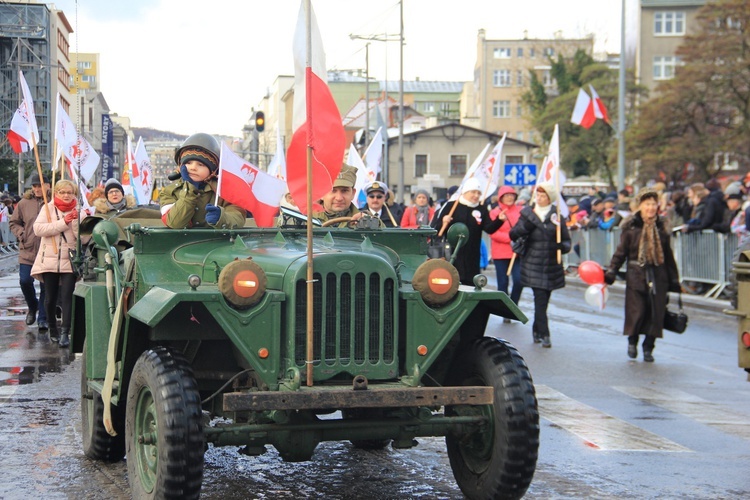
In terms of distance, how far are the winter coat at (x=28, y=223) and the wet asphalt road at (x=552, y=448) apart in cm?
184

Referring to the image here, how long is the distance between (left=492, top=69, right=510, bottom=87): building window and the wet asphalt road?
4150 inches

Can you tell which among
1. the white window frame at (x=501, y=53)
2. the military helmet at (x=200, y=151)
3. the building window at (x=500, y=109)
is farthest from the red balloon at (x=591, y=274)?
the white window frame at (x=501, y=53)

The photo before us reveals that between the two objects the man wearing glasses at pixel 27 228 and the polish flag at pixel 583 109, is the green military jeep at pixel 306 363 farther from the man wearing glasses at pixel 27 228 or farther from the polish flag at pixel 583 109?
the polish flag at pixel 583 109

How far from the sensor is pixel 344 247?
6.18 m

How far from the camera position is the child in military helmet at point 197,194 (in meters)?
6.75

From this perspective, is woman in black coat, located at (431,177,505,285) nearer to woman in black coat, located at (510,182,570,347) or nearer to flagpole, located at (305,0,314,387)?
woman in black coat, located at (510,182,570,347)

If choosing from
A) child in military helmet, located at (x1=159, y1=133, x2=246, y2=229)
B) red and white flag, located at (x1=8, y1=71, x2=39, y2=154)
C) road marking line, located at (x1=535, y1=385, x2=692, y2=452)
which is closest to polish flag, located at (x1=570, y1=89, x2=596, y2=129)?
red and white flag, located at (x1=8, y1=71, x2=39, y2=154)

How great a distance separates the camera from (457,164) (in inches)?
3371

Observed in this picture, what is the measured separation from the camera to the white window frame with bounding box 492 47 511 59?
118375 mm

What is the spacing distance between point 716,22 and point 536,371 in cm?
3478

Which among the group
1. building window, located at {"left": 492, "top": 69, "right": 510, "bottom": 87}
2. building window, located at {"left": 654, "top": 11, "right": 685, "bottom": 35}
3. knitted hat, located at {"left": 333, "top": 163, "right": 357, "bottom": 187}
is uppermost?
building window, located at {"left": 492, "top": 69, "right": 510, "bottom": 87}

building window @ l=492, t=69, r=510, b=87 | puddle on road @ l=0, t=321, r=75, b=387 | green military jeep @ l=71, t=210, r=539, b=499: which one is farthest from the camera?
building window @ l=492, t=69, r=510, b=87

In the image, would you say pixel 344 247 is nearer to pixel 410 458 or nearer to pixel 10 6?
pixel 410 458

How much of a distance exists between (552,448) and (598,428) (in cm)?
92
